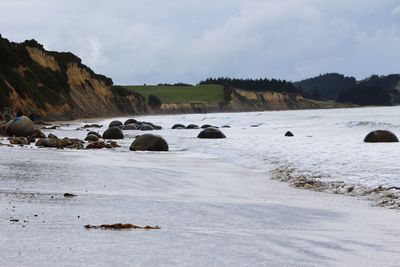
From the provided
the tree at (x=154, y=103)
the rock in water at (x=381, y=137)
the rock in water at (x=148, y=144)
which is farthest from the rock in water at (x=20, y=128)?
the tree at (x=154, y=103)

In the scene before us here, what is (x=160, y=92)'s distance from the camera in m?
200

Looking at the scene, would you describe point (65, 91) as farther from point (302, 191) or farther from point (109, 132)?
point (302, 191)

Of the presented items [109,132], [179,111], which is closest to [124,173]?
[109,132]

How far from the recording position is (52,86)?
81250 mm

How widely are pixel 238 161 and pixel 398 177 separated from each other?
22.9 feet

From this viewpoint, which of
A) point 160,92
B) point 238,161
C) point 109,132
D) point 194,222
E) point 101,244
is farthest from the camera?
point 160,92

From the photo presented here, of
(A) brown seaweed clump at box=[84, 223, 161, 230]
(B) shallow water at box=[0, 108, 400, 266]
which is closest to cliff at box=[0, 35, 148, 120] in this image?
(B) shallow water at box=[0, 108, 400, 266]

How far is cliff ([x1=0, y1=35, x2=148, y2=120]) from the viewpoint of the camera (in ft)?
207

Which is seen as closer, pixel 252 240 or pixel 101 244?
pixel 101 244

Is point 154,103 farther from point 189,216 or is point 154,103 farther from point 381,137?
point 189,216

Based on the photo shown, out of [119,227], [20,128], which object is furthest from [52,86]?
[119,227]

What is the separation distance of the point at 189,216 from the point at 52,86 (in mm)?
76954

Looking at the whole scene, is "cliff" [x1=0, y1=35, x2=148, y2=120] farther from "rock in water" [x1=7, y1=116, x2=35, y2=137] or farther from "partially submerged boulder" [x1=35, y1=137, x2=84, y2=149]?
"partially submerged boulder" [x1=35, y1=137, x2=84, y2=149]

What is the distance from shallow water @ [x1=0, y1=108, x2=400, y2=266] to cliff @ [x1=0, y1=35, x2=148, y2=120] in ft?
144
